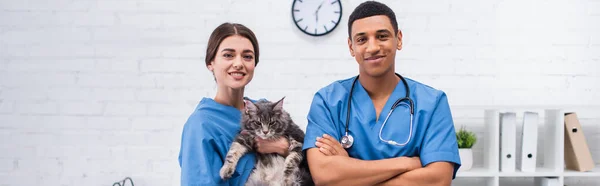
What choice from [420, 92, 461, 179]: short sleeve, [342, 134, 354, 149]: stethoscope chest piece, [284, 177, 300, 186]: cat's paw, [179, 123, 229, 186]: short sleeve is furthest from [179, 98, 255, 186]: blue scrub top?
[420, 92, 461, 179]: short sleeve

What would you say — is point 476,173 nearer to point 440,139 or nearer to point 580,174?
point 580,174

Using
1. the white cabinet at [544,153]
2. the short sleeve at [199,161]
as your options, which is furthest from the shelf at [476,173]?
the short sleeve at [199,161]

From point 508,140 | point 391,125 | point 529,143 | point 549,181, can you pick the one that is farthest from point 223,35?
point 549,181

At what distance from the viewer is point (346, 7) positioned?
347 centimetres

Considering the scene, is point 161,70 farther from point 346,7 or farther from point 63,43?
point 346,7

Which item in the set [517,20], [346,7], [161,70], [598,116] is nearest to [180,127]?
[161,70]

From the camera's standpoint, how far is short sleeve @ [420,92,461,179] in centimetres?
176

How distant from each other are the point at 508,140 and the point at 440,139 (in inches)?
63.1

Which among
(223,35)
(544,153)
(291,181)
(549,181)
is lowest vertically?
(549,181)

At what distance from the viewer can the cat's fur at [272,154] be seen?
1775mm

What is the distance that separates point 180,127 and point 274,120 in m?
1.79

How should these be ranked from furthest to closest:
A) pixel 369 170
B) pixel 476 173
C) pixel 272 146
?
pixel 476 173 < pixel 272 146 < pixel 369 170

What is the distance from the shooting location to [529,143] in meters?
3.25

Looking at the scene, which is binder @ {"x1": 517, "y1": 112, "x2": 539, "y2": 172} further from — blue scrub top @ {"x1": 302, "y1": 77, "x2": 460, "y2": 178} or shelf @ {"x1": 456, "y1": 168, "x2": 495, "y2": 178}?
blue scrub top @ {"x1": 302, "y1": 77, "x2": 460, "y2": 178}
